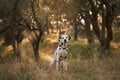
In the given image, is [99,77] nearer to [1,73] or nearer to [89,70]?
[89,70]

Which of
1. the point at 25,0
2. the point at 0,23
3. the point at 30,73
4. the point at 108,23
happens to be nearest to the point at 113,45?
the point at 108,23

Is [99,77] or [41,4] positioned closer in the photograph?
[99,77]

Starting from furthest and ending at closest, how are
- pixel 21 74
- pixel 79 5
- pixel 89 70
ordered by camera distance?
pixel 79 5, pixel 89 70, pixel 21 74

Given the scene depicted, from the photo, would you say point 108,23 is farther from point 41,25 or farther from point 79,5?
point 41,25

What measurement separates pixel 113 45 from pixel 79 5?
47.9ft

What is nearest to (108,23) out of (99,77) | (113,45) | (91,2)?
(91,2)

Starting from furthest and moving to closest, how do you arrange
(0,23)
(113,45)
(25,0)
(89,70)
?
(113,45), (0,23), (25,0), (89,70)

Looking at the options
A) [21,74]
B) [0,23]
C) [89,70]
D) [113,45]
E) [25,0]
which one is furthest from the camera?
[113,45]

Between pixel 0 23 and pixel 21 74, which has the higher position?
pixel 0 23

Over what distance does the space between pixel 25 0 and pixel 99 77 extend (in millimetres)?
6328

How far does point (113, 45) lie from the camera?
31.1 m

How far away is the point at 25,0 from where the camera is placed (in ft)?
47.6

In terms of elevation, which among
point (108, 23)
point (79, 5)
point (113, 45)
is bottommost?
point (113, 45)

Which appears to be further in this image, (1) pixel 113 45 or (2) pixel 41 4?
(1) pixel 113 45
